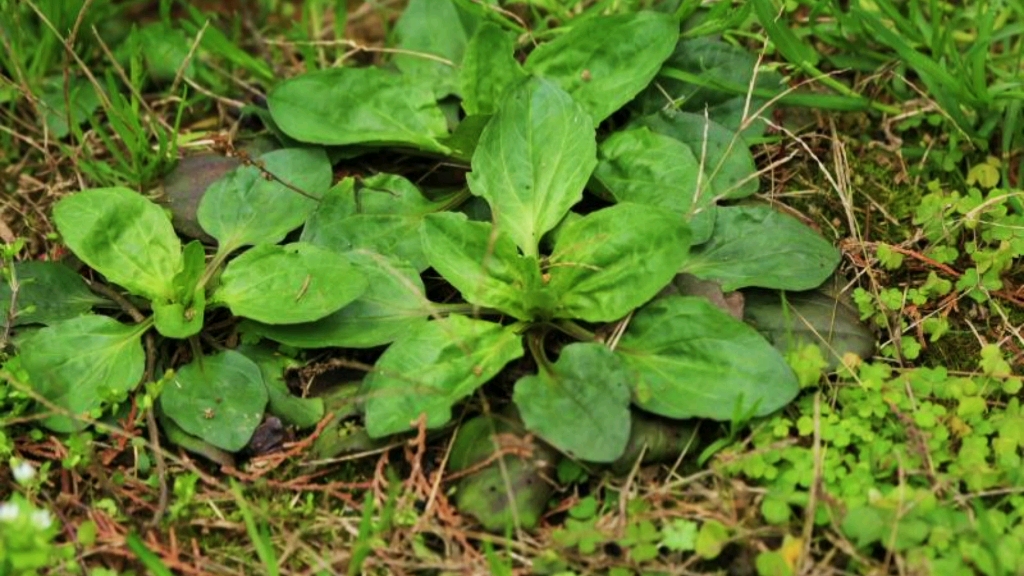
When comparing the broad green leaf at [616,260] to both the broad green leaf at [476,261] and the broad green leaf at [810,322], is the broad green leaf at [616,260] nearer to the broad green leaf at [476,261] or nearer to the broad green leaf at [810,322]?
the broad green leaf at [476,261]

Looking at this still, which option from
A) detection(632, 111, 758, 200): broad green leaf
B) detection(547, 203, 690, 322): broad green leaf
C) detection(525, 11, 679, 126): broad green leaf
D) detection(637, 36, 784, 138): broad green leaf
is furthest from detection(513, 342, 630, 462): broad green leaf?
detection(637, 36, 784, 138): broad green leaf

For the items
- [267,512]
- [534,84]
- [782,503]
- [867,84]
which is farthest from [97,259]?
[867,84]

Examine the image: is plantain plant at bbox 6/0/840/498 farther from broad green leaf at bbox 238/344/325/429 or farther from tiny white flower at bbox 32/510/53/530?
tiny white flower at bbox 32/510/53/530

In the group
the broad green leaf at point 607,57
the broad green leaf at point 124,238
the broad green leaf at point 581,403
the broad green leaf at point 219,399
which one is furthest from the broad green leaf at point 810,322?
the broad green leaf at point 124,238

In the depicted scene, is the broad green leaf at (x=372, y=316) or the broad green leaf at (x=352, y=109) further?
the broad green leaf at (x=352, y=109)

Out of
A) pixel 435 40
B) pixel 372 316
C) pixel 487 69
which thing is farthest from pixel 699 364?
pixel 435 40

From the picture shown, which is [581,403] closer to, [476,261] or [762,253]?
[476,261]
